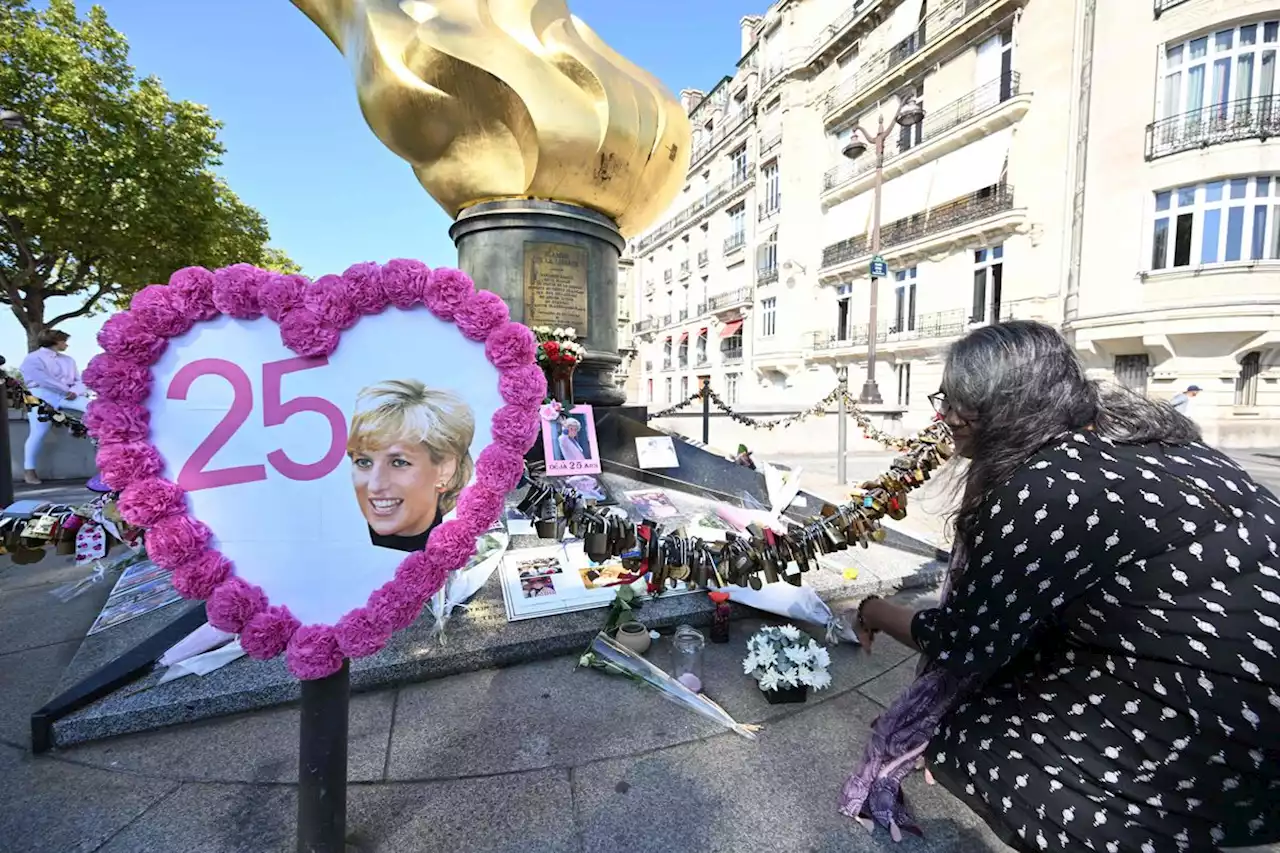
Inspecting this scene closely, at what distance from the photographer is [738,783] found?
6.64ft

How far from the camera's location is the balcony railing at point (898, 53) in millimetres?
20016

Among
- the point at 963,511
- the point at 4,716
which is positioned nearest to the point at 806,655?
the point at 963,511

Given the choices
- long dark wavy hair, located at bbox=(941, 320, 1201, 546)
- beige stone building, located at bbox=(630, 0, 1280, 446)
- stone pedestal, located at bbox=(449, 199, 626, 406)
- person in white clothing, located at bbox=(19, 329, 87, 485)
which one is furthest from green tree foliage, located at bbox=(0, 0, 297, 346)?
long dark wavy hair, located at bbox=(941, 320, 1201, 546)

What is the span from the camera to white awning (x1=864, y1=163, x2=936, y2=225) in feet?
70.0

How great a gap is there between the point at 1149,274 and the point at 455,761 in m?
20.4

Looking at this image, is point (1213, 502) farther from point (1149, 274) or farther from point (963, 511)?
point (1149, 274)

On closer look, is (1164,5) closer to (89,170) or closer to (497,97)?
(497,97)

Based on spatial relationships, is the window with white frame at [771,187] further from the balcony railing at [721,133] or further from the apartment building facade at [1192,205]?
the apartment building facade at [1192,205]

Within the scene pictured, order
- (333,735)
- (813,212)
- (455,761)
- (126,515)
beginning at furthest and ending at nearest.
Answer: (813,212)
(455,761)
(333,735)
(126,515)

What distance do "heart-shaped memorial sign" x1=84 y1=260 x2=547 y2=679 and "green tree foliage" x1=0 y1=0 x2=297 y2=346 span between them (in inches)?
769

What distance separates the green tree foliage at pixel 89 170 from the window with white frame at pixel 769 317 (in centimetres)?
2275

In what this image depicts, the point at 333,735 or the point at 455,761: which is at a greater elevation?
the point at 333,735

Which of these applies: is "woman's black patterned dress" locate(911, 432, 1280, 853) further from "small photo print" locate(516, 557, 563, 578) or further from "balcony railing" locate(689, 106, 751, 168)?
"balcony railing" locate(689, 106, 751, 168)

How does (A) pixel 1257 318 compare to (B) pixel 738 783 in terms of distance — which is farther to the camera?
(A) pixel 1257 318
